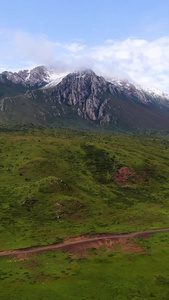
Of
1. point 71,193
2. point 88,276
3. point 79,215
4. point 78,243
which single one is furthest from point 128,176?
point 88,276

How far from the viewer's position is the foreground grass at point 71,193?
242 feet

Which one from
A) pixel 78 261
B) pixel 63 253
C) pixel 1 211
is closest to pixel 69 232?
pixel 63 253

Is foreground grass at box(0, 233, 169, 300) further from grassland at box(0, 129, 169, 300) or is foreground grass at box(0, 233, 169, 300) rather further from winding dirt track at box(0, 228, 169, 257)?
winding dirt track at box(0, 228, 169, 257)

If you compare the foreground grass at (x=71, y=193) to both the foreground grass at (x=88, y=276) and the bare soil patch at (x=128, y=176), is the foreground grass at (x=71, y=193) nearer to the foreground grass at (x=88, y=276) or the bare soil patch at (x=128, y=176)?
the bare soil patch at (x=128, y=176)

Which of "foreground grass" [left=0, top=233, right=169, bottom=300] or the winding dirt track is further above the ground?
"foreground grass" [left=0, top=233, right=169, bottom=300]

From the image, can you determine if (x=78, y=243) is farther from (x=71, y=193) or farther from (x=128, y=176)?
(x=128, y=176)

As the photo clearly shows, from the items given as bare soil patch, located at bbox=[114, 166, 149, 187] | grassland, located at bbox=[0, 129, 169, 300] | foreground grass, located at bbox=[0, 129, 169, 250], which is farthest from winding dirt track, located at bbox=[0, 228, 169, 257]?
bare soil patch, located at bbox=[114, 166, 149, 187]

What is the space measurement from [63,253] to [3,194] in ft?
147

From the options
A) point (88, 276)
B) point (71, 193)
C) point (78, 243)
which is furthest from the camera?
point (71, 193)

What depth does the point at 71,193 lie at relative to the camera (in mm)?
96062

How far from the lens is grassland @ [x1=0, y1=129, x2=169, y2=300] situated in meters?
43.8

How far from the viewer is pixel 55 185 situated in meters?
95.6

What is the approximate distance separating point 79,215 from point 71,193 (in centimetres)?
1416

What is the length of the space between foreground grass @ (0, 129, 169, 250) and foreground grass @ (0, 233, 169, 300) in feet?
35.3
